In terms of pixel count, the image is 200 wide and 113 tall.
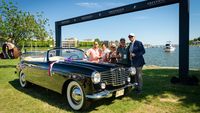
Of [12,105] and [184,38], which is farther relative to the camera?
[184,38]

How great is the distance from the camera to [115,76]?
5672 millimetres

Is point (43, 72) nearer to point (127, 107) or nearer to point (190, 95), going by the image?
point (127, 107)

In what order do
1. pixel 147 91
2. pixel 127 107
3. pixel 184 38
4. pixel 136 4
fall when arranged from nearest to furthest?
pixel 127 107 → pixel 147 91 → pixel 184 38 → pixel 136 4

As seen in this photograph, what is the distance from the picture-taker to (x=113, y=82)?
18.4 feet

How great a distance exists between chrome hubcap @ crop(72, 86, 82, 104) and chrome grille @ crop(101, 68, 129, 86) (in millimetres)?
694

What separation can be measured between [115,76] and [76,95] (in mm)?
1082

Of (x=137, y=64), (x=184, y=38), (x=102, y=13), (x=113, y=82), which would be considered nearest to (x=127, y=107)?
(x=113, y=82)

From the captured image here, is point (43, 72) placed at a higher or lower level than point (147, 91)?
higher

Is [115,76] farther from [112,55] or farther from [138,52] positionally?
[112,55]

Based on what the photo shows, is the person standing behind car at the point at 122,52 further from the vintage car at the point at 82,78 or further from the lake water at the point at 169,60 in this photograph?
the lake water at the point at 169,60

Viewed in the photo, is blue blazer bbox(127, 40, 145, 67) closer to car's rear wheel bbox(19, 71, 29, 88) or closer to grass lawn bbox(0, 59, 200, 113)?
grass lawn bbox(0, 59, 200, 113)

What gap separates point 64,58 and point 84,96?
2137mm

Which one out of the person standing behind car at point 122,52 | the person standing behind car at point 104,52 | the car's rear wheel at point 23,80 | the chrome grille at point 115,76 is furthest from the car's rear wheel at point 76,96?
the car's rear wheel at point 23,80

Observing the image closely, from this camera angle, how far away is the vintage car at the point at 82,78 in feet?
17.3
